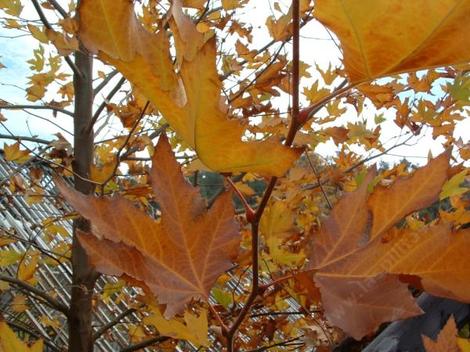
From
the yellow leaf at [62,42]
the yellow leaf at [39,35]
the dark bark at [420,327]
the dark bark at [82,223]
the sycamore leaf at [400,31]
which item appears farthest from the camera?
the dark bark at [82,223]

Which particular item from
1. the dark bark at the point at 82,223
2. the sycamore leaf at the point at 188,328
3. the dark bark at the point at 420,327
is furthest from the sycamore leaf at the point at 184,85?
the dark bark at the point at 82,223

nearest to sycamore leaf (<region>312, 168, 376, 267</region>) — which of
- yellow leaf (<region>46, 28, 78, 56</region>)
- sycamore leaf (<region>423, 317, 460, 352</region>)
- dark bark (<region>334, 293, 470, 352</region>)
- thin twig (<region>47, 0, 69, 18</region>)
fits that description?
sycamore leaf (<region>423, 317, 460, 352</region>)

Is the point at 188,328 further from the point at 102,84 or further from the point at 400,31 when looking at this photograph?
the point at 102,84

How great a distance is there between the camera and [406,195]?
318mm

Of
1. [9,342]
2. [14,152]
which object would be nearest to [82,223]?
[14,152]

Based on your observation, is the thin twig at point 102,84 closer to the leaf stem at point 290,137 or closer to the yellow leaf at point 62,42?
the yellow leaf at point 62,42

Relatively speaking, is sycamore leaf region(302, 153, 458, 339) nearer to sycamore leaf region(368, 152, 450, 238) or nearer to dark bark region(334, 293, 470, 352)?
sycamore leaf region(368, 152, 450, 238)

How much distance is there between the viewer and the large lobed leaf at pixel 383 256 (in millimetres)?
284

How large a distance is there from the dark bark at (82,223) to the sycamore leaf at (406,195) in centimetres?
145

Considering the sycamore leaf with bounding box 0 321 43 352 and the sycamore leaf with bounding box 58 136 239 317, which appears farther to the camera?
A: the sycamore leaf with bounding box 0 321 43 352

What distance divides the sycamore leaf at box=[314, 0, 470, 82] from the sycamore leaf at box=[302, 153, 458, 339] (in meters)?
0.07

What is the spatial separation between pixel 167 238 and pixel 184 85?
0.35 feet

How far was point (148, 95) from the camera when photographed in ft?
0.96

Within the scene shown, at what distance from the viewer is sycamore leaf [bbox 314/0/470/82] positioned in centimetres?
25
